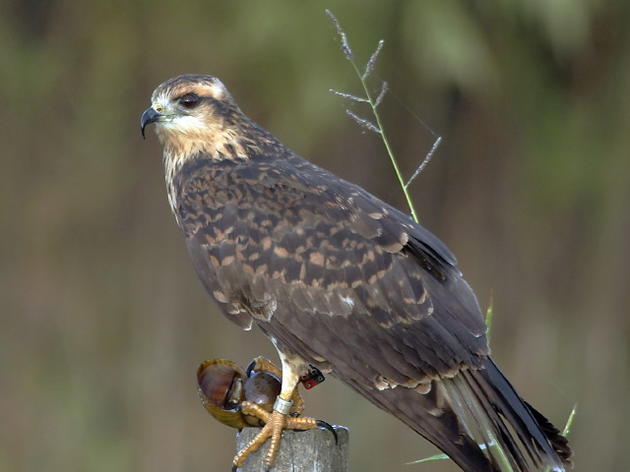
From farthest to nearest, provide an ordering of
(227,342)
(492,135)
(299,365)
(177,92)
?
(492,135) < (227,342) < (177,92) < (299,365)

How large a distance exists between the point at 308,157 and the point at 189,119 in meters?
2.75

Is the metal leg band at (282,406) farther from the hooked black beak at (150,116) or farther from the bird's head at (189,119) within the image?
the hooked black beak at (150,116)

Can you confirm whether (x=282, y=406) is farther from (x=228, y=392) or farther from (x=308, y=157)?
(x=308, y=157)

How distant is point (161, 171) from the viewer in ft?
22.8

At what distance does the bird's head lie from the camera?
4219mm

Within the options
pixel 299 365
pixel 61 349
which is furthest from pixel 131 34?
pixel 299 365

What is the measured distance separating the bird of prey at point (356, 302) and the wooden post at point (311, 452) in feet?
0.12

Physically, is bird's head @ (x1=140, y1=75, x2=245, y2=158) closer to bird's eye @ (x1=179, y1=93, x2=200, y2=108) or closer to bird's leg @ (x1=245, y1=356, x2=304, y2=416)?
bird's eye @ (x1=179, y1=93, x2=200, y2=108)

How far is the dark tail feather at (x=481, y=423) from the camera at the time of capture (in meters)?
3.37

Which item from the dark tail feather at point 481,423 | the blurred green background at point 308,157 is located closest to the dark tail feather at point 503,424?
the dark tail feather at point 481,423

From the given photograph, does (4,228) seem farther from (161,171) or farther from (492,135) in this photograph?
(492,135)

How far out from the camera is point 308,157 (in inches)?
274

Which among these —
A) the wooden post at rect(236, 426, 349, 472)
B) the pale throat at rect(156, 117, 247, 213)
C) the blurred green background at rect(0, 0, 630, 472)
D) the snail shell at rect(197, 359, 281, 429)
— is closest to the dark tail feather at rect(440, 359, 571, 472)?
the wooden post at rect(236, 426, 349, 472)

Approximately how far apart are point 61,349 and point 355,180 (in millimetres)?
1839
